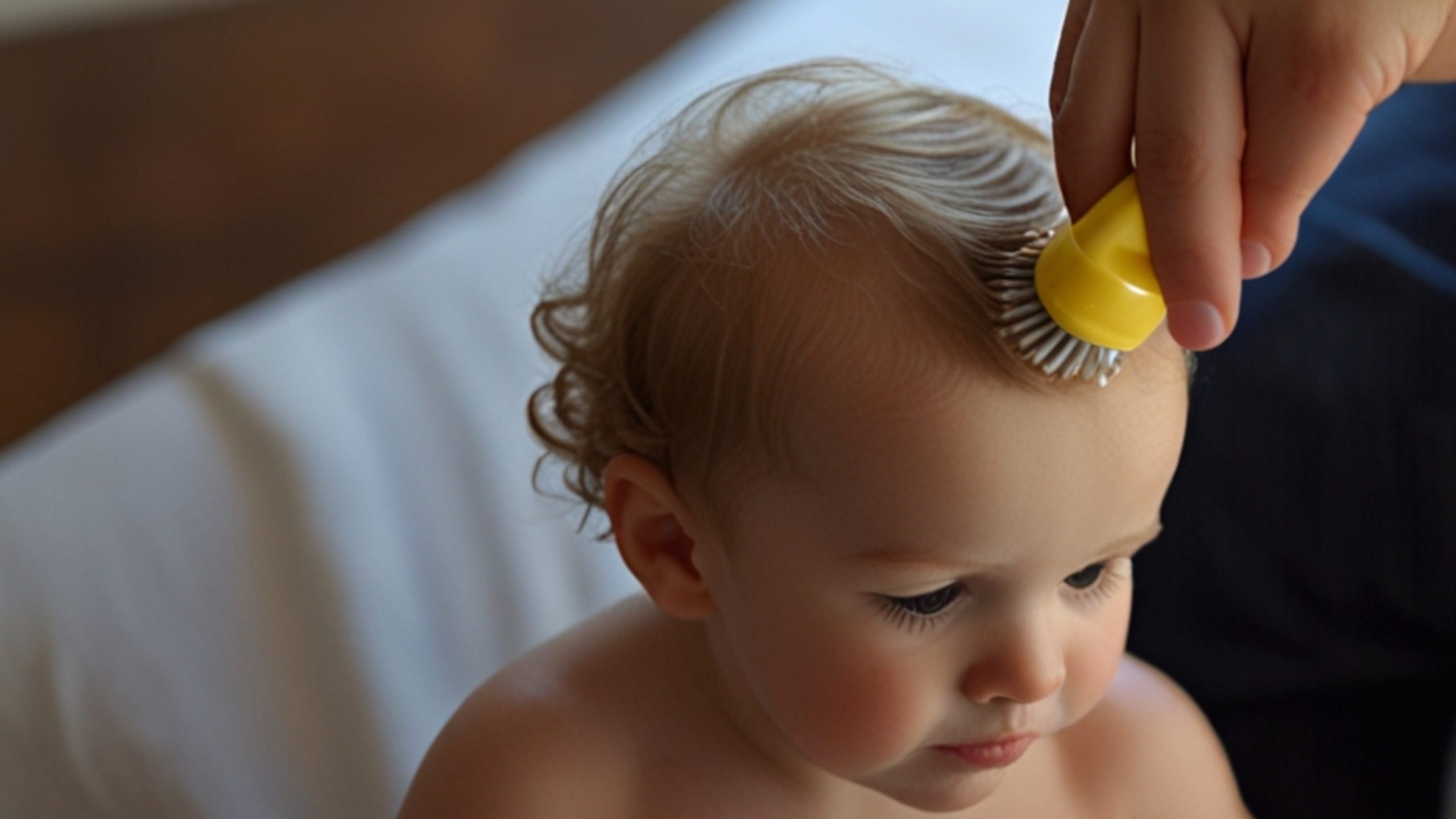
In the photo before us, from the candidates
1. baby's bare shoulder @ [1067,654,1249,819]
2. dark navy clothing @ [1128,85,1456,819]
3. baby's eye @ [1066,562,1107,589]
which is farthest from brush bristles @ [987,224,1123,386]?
dark navy clothing @ [1128,85,1456,819]

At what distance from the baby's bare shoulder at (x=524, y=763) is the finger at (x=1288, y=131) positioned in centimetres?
44

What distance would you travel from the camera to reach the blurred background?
76.0 inches

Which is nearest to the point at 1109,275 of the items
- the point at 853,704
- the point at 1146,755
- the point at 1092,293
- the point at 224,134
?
the point at 1092,293

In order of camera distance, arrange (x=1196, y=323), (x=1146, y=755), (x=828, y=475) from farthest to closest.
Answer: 1. (x=1146, y=755)
2. (x=828, y=475)
3. (x=1196, y=323)

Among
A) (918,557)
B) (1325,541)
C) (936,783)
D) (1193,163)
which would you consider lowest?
(1325,541)

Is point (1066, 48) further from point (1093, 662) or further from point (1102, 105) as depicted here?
point (1093, 662)

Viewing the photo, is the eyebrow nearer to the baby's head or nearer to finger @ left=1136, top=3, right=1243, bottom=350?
the baby's head

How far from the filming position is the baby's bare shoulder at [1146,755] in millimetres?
880

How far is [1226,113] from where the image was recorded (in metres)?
0.56

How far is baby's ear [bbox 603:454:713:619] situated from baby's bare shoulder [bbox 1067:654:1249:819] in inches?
10.3

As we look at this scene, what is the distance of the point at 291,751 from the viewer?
1.03m

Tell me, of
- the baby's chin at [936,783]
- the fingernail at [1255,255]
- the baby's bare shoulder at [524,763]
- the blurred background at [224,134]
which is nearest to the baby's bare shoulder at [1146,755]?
the baby's chin at [936,783]

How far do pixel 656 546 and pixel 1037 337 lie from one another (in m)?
0.24

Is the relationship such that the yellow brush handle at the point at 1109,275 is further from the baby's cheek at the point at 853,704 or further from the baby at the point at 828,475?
the baby's cheek at the point at 853,704
